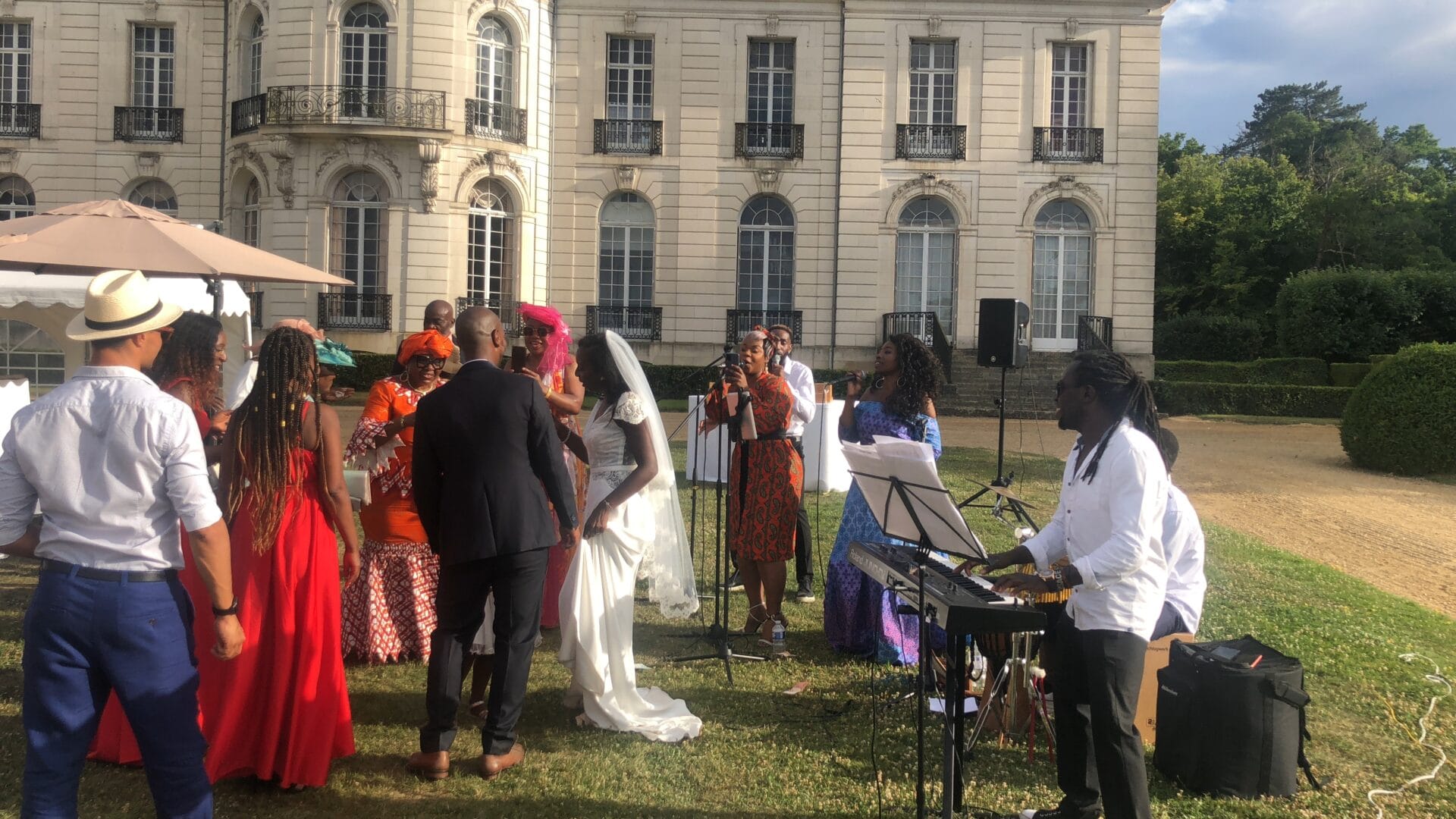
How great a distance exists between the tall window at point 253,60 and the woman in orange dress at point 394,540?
2074 cm

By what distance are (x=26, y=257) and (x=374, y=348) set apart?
56.4ft

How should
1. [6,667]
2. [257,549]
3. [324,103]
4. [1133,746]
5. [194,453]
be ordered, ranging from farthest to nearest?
[324,103]
[6,667]
[257,549]
[1133,746]
[194,453]

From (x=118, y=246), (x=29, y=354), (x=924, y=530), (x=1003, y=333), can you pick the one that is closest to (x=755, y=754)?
(x=924, y=530)

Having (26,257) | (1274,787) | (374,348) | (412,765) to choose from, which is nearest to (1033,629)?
(1274,787)

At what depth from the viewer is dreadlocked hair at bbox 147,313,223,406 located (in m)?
4.38

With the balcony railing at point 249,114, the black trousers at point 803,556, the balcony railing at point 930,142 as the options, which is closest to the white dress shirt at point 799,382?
the black trousers at point 803,556

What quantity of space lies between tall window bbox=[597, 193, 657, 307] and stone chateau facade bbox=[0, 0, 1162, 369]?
5 cm

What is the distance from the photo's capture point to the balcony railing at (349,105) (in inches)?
875

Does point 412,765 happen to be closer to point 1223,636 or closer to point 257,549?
point 257,549

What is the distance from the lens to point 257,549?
409 centimetres

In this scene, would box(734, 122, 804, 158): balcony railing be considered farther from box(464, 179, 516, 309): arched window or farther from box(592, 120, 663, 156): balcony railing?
box(464, 179, 516, 309): arched window

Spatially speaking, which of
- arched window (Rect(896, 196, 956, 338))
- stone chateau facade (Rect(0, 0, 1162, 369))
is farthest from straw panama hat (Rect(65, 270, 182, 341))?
arched window (Rect(896, 196, 956, 338))

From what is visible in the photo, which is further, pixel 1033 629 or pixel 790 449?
pixel 790 449

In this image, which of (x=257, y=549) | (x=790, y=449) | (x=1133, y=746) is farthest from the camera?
(x=790, y=449)
